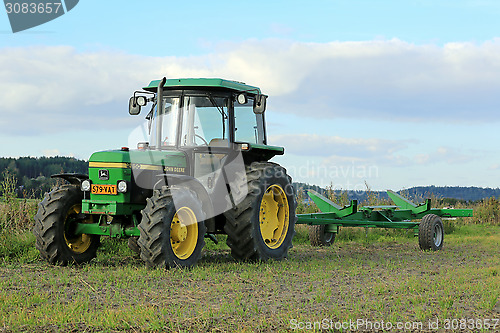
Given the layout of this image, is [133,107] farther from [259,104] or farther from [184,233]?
[184,233]

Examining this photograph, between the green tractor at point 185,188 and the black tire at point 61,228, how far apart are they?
0.05ft

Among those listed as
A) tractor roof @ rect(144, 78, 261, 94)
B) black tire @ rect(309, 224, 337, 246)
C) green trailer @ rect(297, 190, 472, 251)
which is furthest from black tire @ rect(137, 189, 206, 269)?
black tire @ rect(309, 224, 337, 246)

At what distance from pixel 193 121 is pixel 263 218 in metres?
2.15

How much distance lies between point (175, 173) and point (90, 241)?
6.42ft

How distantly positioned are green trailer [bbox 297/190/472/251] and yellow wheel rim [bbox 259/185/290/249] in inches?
43.0

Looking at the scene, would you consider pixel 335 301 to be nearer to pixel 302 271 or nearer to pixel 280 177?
pixel 302 271

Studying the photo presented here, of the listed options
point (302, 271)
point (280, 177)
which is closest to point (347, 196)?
point (280, 177)

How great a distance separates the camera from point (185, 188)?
8.78m

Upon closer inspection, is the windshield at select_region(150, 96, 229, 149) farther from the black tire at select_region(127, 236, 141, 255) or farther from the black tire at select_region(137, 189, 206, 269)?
the black tire at select_region(127, 236, 141, 255)

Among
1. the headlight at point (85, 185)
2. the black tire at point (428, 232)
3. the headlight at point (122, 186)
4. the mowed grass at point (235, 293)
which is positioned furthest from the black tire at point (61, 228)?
the black tire at point (428, 232)

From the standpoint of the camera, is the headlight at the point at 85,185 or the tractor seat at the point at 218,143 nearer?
the headlight at the point at 85,185

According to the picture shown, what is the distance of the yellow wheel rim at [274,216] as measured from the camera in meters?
10.2

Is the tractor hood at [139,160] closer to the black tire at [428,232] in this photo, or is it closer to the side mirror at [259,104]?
the side mirror at [259,104]

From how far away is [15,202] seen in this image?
12.1 m
